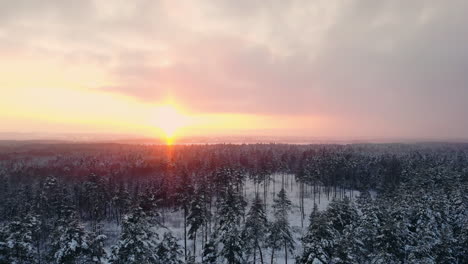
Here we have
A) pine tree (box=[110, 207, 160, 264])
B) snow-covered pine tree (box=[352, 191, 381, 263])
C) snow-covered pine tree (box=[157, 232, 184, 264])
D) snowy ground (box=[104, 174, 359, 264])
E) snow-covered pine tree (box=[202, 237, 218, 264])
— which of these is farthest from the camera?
snowy ground (box=[104, 174, 359, 264])

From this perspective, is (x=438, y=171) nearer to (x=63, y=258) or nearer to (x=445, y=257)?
(x=445, y=257)

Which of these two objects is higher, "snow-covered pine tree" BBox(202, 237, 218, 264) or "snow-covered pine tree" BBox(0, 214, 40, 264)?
"snow-covered pine tree" BBox(0, 214, 40, 264)

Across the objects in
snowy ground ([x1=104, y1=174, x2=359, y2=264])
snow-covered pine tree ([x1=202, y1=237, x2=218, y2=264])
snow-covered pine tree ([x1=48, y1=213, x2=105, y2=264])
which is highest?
snow-covered pine tree ([x1=48, y1=213, x2=105, y2=264])

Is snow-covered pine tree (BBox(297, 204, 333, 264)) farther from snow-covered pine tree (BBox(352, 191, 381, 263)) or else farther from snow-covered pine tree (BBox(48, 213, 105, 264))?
snow-covered pine tree (BBox(48, 213, 105, 264))

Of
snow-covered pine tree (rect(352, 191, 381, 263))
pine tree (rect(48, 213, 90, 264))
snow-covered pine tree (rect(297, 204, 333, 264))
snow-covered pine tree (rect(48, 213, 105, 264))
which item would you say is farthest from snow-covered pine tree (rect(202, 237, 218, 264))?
snow-covered pine tree (rect(352, 191, 381, 263))

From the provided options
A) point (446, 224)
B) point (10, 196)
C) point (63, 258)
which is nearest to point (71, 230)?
point (63, 258)

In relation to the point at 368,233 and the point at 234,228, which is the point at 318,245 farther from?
the point at 368,233

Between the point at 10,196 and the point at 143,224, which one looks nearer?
the point at 143,224

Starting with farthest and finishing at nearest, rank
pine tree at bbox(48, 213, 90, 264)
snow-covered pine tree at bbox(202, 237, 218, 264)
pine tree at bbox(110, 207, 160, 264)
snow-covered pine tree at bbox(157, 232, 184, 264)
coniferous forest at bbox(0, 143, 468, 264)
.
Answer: snow-covered pine tree at bbox(202, 237, 218, 264)
snow-covered pine tree at bbox(157, 232, 184, 264)
coniferous forest at bbox(0, 143, 468, 264)
pine tree at bbox(48, 213, 90, 264)
pine tree at bbox(110, 207, 160, 264)

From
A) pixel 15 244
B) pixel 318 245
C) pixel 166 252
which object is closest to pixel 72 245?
pixel 15 244

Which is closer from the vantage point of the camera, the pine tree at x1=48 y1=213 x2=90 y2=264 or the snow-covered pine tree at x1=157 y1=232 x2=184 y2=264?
the pine tree at x1=48 y1=213 x2=90 y2=264

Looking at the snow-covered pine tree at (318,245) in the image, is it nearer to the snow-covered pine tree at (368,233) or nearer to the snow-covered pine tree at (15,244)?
the snow-covered pine tree at (368,233)
